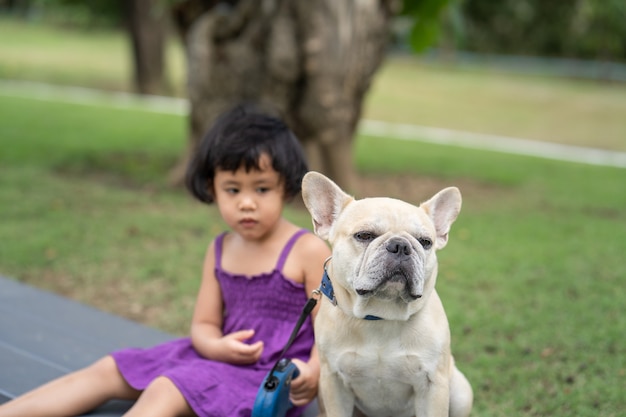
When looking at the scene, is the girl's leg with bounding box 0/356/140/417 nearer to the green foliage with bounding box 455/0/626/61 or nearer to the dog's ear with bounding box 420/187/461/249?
the dog's ear with bounding box 420/187/461/249

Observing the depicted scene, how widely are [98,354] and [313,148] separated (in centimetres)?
404

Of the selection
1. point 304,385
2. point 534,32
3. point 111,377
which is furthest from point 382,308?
point 534,32

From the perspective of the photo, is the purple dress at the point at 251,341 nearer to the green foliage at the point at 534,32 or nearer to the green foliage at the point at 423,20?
the green foliage at the point at 423,20

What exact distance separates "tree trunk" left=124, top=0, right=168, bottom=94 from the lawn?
5726 millimetres

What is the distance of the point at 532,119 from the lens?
19.0 metres

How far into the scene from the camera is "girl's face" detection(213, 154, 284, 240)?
347 cm

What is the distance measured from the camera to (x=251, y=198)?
3.49 m

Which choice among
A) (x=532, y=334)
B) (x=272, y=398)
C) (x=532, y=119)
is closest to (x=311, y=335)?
(x=272, y=398)

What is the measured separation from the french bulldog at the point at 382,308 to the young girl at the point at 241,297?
0.53 m

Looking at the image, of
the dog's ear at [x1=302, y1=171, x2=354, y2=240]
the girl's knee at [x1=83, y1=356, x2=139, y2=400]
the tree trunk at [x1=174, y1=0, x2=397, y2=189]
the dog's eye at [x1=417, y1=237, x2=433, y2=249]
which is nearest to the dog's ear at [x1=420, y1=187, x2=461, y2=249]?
the dog's eye at [x1=417, y1=237, x2=433, y2=249]

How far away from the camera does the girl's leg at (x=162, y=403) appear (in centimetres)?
322

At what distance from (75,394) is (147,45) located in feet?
51.1

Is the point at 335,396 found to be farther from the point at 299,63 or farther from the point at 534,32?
the point at 534,32

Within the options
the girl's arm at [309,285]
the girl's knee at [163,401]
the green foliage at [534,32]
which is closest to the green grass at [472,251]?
the girl's arm at [309,285]
